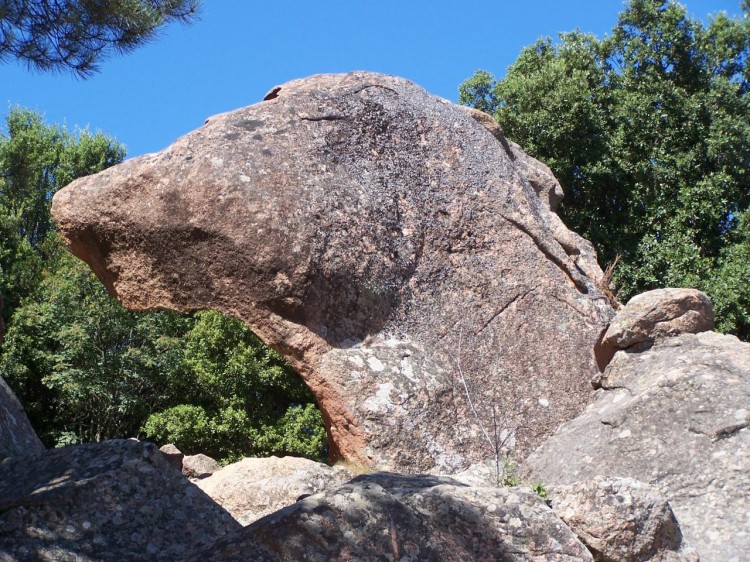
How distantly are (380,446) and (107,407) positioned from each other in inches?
512

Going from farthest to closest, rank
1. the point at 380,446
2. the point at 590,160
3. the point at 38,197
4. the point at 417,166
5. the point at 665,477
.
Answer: the point at 38,197 → the point at 590,160 → the point at 417,166 → the point at 380,446 → the point at 665,477

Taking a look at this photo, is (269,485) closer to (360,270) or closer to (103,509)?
(360,270)

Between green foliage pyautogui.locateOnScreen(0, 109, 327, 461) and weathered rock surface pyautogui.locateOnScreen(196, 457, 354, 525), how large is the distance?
10.2 meters

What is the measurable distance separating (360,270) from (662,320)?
8.40 feet

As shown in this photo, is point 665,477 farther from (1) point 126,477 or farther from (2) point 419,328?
(1) point 126,477

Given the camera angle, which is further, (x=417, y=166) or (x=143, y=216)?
(x=417, y=166)

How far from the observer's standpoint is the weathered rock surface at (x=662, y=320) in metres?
8.23

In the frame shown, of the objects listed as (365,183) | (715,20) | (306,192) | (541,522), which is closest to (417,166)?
(365,183)

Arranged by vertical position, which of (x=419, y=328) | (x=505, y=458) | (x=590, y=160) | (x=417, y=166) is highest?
(x=590, y=160)

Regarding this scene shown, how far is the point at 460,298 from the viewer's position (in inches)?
→ 339

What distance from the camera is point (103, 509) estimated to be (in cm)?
462

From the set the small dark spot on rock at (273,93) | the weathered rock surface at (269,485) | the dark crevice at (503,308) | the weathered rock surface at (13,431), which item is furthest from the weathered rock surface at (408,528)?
the small dark spot on rock at (273,93)

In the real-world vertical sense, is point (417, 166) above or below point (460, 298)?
above

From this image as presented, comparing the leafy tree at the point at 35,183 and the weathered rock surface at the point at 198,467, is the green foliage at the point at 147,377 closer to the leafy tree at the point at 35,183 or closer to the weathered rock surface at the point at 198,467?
the leafy tree at the point at 35,183
